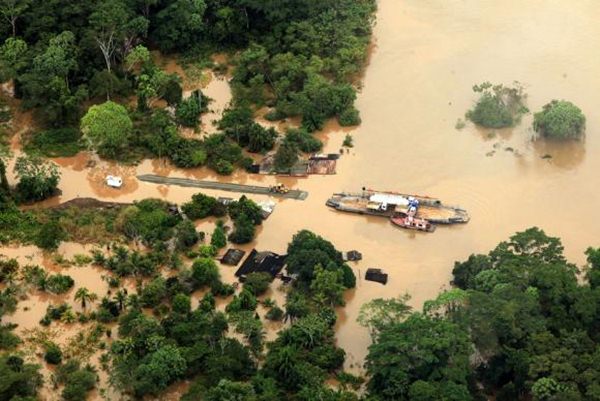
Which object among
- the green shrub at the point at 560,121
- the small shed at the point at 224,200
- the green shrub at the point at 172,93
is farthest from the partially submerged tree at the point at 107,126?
the green shrub at the point at 560,121

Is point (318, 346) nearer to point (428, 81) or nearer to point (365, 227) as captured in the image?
point (365, 227)

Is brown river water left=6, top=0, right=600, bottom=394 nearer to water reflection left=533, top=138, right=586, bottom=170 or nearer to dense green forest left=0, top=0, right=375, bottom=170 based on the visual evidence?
water reflection left=533, top=138, right=586, bottom=170

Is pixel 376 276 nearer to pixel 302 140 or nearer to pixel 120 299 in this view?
pixel 302 140

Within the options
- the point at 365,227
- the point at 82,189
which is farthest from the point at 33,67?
the point at 365,227

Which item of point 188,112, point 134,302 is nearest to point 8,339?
point 134,302

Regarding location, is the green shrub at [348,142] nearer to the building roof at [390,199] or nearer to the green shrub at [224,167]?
the building roof at [390,199]

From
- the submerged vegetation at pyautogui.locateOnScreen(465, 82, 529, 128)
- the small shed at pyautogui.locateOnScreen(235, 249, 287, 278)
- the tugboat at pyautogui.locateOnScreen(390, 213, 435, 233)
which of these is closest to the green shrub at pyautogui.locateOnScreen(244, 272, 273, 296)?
the small shed at pyautogui.locateOnScreen(235, 249, 287, 278)

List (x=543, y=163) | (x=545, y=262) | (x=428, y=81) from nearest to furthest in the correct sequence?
(x=545, y=262)
(x=543, y=163)
(x=428, y=81)
